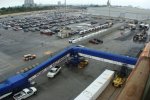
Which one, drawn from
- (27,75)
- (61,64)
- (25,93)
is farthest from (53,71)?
(25,93)

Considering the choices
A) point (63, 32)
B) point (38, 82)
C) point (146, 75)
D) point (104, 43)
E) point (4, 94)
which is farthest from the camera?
point (63, 32)

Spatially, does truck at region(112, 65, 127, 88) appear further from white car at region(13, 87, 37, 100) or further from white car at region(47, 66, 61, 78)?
white car at region(13, 87, 37, 100)

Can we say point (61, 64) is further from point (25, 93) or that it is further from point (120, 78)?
point (120, 78)

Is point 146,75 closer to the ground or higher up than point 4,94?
higher up

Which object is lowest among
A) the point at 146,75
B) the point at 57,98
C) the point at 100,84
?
the point at 57,98

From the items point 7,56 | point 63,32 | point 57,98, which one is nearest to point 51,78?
point 57,98

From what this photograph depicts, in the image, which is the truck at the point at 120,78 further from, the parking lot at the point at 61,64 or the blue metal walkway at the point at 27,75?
the parking lot at the point at 61,64

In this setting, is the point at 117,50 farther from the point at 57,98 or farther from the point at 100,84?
the point at 57,98
